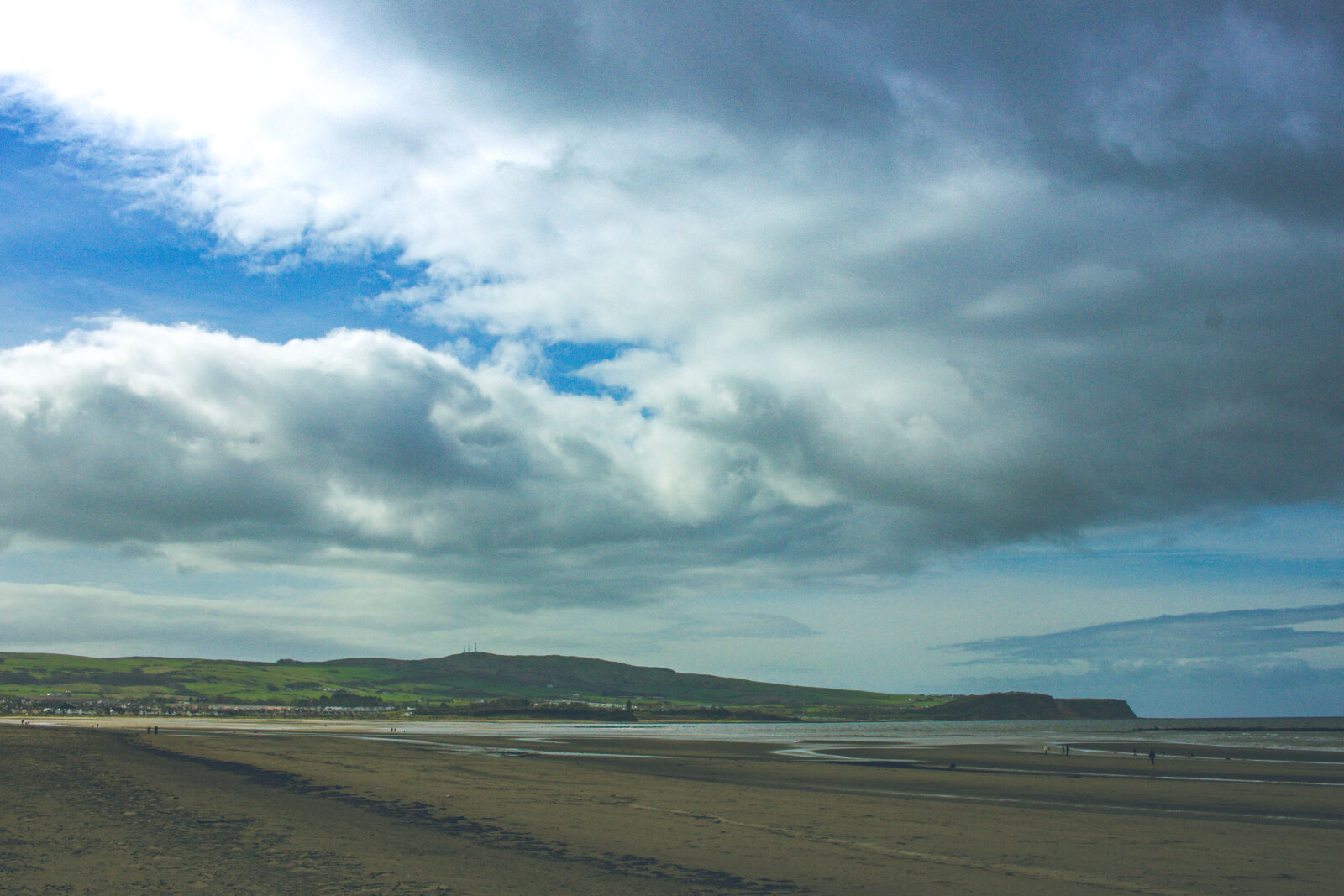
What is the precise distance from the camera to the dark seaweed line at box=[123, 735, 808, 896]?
17906mm

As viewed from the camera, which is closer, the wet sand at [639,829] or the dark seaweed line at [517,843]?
the dark seaweed line at [517,843]

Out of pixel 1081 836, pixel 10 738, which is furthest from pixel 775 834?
pixel 10 738

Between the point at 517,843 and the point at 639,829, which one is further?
the point at 639,829

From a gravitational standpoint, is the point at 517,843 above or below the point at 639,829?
above

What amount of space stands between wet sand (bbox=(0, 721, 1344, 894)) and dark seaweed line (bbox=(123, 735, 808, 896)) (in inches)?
4.3

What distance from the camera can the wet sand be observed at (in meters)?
18.0

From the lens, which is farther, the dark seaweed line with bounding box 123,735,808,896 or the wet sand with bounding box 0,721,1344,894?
the wet sand with bounding box 0,721,1344,894

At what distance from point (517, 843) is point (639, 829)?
14.2 feet

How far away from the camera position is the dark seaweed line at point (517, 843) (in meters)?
17.9

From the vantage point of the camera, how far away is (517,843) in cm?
2227

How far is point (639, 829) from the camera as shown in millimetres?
25297

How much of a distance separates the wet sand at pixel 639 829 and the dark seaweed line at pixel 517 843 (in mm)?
109

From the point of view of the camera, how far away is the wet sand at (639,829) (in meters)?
18.0

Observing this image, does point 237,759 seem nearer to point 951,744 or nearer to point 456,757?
point 456,757
